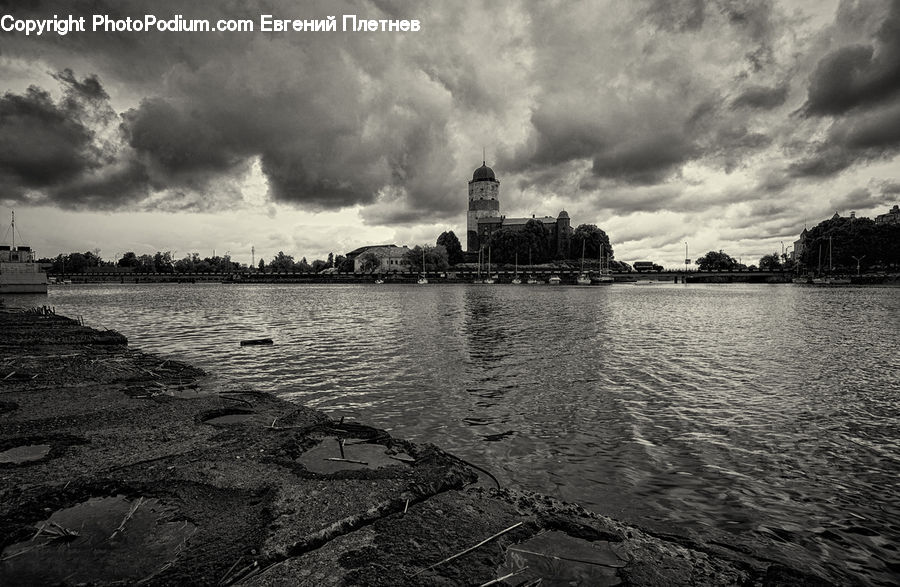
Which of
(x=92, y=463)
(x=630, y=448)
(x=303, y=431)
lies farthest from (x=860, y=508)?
(x=92, y=463)

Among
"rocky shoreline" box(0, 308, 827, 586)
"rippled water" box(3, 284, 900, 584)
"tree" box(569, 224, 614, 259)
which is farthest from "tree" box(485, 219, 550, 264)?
"rocky shoreline" box(0, 308, 827, 586)

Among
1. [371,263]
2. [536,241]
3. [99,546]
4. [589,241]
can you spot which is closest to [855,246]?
[589,241]

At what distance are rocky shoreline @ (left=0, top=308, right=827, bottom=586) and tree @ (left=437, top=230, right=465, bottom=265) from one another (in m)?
185

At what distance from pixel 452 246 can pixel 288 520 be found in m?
192

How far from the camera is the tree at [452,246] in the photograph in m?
192

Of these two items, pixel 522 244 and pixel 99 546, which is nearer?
pixel 99 546

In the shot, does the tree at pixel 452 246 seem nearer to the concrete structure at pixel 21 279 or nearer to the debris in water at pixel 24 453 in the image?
the concrete structure at pixel 21 279

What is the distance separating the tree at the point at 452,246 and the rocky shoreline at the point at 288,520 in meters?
185

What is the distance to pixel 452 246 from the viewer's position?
194375mm

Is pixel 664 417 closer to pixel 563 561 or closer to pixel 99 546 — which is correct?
pixel 563 561

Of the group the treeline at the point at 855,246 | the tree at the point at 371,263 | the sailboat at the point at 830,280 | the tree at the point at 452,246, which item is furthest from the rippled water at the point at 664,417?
the tree at the point at 371,263

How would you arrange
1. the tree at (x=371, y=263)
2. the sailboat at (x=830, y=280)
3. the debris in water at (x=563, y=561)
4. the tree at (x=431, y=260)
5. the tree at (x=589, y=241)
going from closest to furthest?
1. the debris in water at (x=563, y=561)
2. the sailboat at (x=830, y=280)
3. the tree at (x=431, y=260)
4. the tree at (x=589, y=241)
5. the tree at (x=371, y=263)

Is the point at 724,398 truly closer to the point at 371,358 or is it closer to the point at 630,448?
the point at 630,448

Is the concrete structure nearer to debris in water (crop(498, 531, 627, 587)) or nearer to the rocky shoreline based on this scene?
the rocky shoreline
